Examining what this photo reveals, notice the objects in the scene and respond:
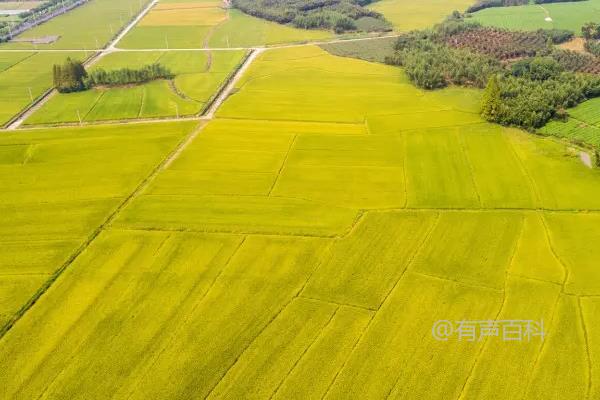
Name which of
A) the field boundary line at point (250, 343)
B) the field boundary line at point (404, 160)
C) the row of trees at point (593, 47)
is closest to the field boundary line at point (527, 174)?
the field boundary line at point (404, 160)

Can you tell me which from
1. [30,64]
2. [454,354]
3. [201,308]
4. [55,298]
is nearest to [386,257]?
[454,354]

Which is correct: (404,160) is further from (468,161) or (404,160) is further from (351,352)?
(351,352)

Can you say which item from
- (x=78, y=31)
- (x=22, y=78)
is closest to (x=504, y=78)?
(x=22, y=78)

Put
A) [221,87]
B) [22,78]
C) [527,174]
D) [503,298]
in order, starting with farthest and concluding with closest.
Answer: [22,78] < [221,87] < [527,174] < [503,298]

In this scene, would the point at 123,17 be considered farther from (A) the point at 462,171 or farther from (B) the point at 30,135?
(A) the point at 462,171

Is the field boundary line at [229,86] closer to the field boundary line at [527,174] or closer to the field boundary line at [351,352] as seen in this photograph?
the field boundary line at [527,174]

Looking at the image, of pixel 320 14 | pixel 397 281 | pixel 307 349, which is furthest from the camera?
pixel 320 14

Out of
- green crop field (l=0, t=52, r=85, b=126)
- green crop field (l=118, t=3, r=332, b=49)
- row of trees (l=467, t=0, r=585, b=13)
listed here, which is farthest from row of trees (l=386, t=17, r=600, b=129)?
green crop field (l=0, t=52, r=85, b=126)

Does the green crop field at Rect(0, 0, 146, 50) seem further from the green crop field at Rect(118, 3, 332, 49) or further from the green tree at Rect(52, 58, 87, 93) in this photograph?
the green tree at Rect(52, 58, 87, 93)
